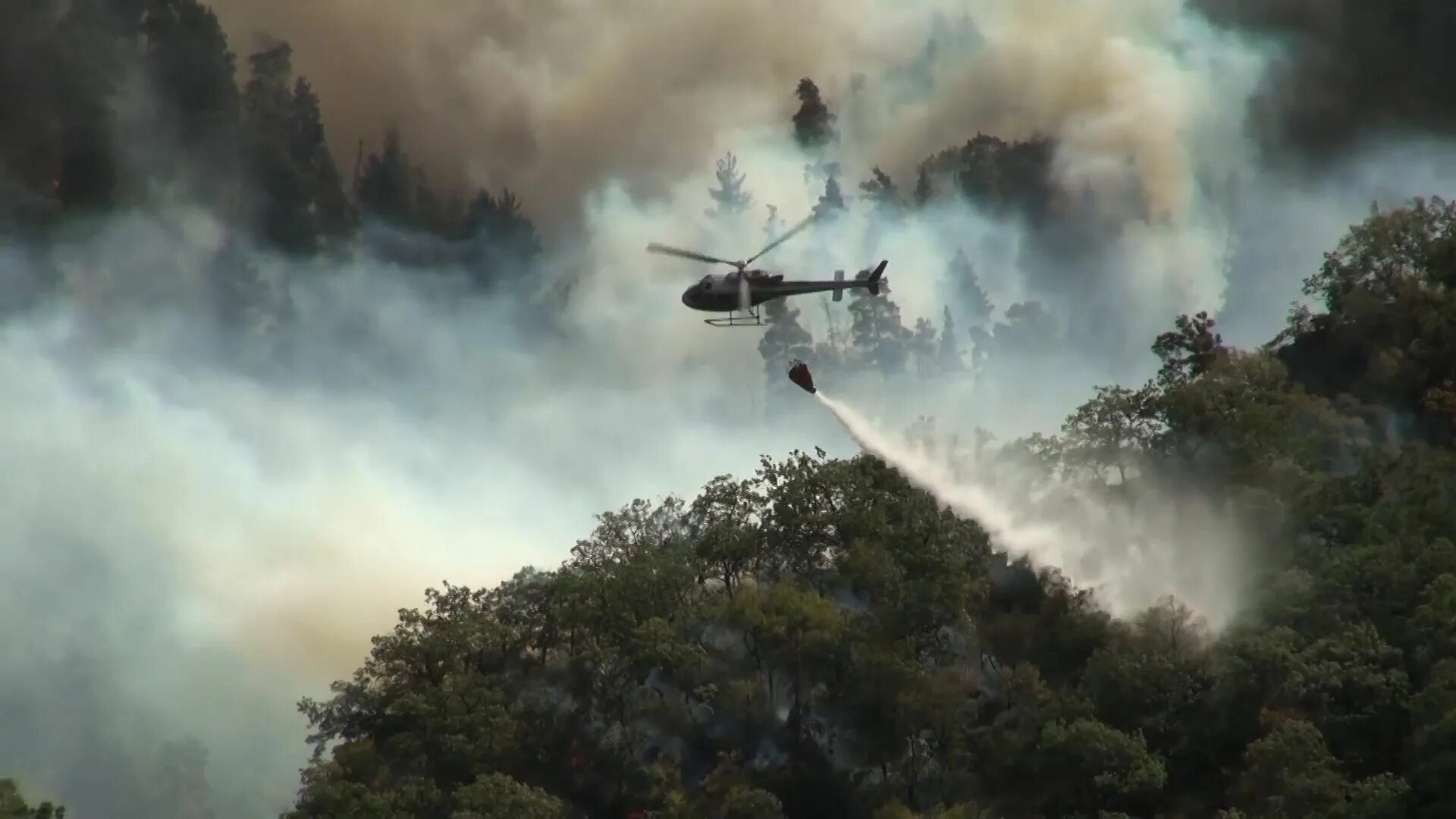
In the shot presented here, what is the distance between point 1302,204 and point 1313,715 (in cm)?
3541

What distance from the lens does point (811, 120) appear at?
83.3m

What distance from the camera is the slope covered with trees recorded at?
51.0 m

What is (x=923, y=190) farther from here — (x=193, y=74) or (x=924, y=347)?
(x=193, y=74)

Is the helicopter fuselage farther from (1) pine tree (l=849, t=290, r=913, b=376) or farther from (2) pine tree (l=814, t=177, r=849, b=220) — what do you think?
(2) pine tree (l=814, t=177, r=849, b=220)

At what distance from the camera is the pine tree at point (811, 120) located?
3275 inches

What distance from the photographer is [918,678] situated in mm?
55438

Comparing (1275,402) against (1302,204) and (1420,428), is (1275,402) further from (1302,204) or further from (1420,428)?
(1302,204)

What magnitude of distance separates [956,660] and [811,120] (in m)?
32.7

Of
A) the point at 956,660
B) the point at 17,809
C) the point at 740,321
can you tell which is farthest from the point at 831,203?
the point at 17,809

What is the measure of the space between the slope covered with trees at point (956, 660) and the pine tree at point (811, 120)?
2209 cm

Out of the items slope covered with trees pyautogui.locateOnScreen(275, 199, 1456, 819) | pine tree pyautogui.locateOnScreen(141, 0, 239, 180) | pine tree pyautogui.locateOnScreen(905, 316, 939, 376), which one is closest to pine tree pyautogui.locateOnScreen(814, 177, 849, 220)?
pine tree pyautogui.locateOnScreen(905, 316, 939, 376)

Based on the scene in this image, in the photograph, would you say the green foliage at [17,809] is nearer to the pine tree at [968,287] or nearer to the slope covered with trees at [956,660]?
the slope covered with trees at [956,660]

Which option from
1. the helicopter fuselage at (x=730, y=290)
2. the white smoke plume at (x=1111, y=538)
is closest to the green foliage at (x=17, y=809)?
the helicopter fuselage at (x=730, y=290)

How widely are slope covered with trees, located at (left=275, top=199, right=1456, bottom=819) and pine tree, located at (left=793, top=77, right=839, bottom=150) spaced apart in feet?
72.5
